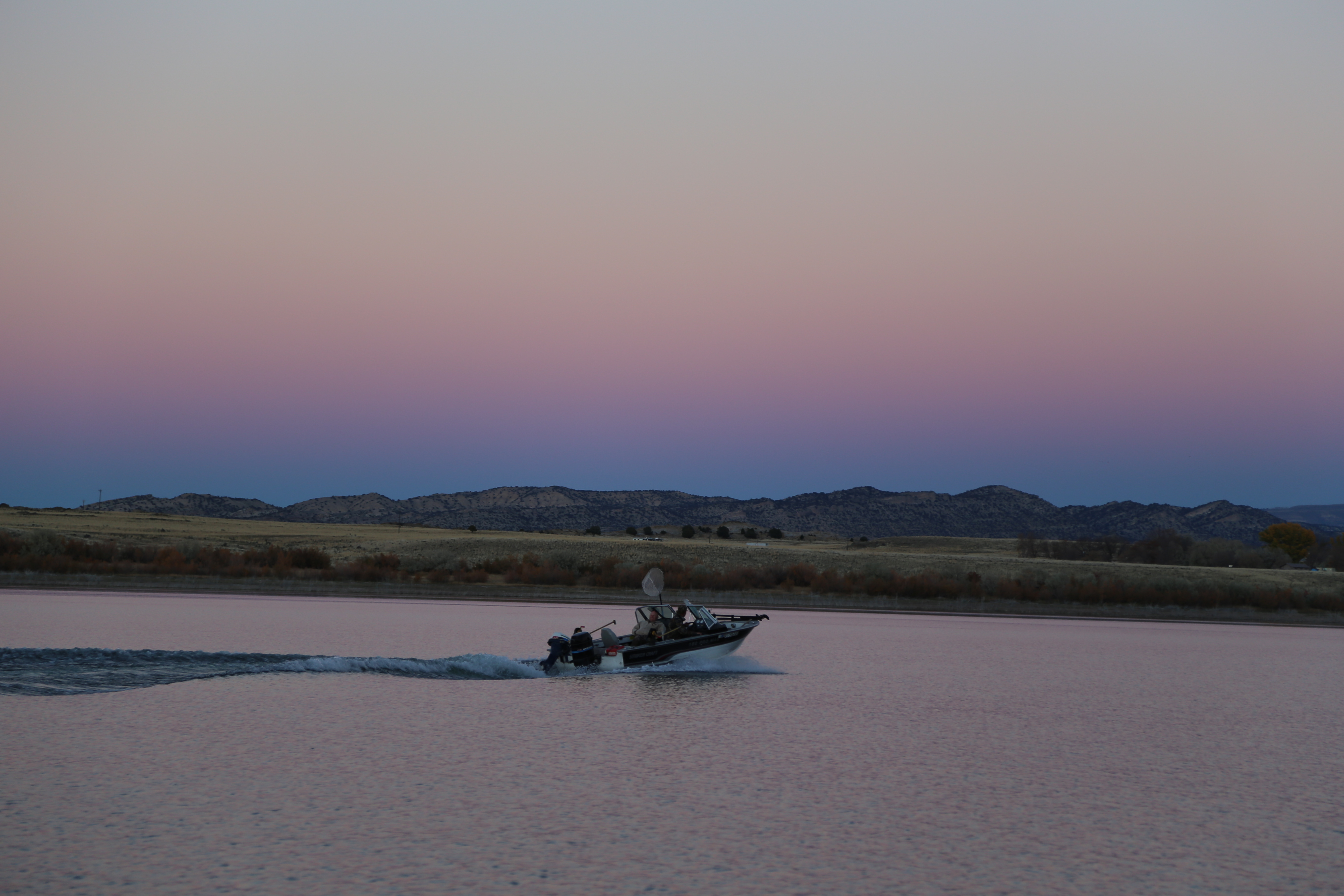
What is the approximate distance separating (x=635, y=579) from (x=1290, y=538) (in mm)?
119610

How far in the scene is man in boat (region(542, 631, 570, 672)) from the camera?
28719mm

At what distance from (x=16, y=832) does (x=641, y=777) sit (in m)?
7.50

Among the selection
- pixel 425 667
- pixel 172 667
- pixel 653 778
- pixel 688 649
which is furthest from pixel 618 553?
pixel 653 778

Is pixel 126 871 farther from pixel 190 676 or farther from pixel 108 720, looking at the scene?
pixel 190 676

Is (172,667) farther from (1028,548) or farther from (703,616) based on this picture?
(1028,548)

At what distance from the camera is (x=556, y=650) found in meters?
28.7

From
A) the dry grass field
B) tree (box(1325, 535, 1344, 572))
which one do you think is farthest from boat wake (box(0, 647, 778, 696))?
tree (box(1325, 535, 1344, 572))

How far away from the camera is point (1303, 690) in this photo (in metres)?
30.2

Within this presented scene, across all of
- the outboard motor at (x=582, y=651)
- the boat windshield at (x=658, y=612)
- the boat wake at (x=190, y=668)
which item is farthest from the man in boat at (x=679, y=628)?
the outboard motor at (x=582, y=651)

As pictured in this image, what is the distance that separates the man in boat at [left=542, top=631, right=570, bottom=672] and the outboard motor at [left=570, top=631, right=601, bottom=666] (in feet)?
0.62

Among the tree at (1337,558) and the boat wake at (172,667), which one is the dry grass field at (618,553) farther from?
the boat wake at (172,667)

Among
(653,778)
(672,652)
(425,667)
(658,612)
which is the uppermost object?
(658,612)

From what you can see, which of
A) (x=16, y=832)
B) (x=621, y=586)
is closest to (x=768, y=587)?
(x=621, y=586)

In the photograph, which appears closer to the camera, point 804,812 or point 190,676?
point 804,812
